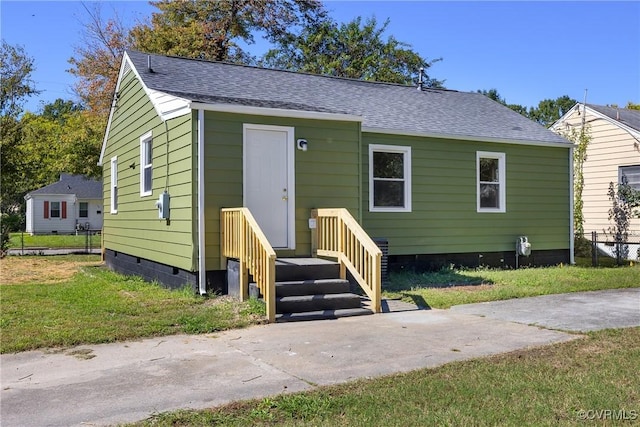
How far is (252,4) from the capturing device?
25188mm

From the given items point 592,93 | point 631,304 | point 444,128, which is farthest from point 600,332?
point 592,93

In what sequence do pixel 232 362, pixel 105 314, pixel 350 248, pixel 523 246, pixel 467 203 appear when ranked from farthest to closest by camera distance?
pixel 523 246
pixel 467 203
pixel 350 248
pixel 105 314
pixel 232 362

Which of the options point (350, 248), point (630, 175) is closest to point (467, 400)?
point (350, 248)

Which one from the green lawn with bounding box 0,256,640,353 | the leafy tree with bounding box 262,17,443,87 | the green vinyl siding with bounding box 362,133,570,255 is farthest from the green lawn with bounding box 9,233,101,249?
the green vinyl siding with bounding box 362,133,570,255

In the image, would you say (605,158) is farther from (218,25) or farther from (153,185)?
(218,25)

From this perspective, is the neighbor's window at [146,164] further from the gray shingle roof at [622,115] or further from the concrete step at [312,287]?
the gray shingle roof at [622,115]

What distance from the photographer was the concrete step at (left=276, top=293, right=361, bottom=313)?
7234mm

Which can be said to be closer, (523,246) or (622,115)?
(523,246)

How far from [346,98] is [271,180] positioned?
14.1ft

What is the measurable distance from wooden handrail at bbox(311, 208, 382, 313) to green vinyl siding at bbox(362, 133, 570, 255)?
244 centimetres

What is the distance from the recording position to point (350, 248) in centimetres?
809

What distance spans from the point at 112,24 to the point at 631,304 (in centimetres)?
2217

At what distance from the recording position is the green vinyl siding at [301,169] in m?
8.36

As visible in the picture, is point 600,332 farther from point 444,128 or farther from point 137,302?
point 444,128
